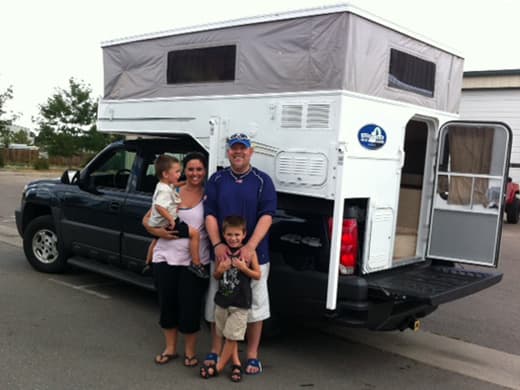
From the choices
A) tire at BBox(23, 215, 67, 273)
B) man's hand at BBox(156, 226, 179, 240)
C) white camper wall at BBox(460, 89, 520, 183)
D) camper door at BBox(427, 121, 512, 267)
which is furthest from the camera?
white camper wall at BBox(460, 89, 520, 183)

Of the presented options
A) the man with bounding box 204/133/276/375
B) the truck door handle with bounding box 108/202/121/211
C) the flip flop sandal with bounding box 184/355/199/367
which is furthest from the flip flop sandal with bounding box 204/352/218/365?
the truck door handle with bounding box 108/202/121/211

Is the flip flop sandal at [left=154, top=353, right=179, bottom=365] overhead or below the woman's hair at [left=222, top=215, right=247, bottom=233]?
below

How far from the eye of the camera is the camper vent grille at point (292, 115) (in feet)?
13.6

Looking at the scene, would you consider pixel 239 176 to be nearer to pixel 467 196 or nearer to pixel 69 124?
pixel 467 196

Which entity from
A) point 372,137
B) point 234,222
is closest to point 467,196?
point 372,137

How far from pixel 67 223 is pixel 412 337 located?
4.03 metres

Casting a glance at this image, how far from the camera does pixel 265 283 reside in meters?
3.96

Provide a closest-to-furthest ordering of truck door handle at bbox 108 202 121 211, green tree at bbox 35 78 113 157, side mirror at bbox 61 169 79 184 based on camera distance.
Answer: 1. truck door handle at bbox 108 202 121 211
2. side mirror at bbox 61 169 79 184
3. green tree at bbox 35 78 113 157

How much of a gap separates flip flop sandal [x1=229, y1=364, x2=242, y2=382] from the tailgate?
1128mm

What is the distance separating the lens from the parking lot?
3910mm

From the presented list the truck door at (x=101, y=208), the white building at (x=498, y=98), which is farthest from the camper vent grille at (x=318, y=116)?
the white building at (x=498, y=98)

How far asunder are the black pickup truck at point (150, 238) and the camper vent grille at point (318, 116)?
1.90 feet

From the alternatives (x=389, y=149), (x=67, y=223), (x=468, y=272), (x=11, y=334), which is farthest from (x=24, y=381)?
(x=468, y=272)

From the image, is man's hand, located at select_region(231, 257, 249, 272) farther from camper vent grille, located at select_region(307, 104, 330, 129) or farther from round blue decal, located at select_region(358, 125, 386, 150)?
round blue decal, located at select_region(358, 125, 386, 150)
